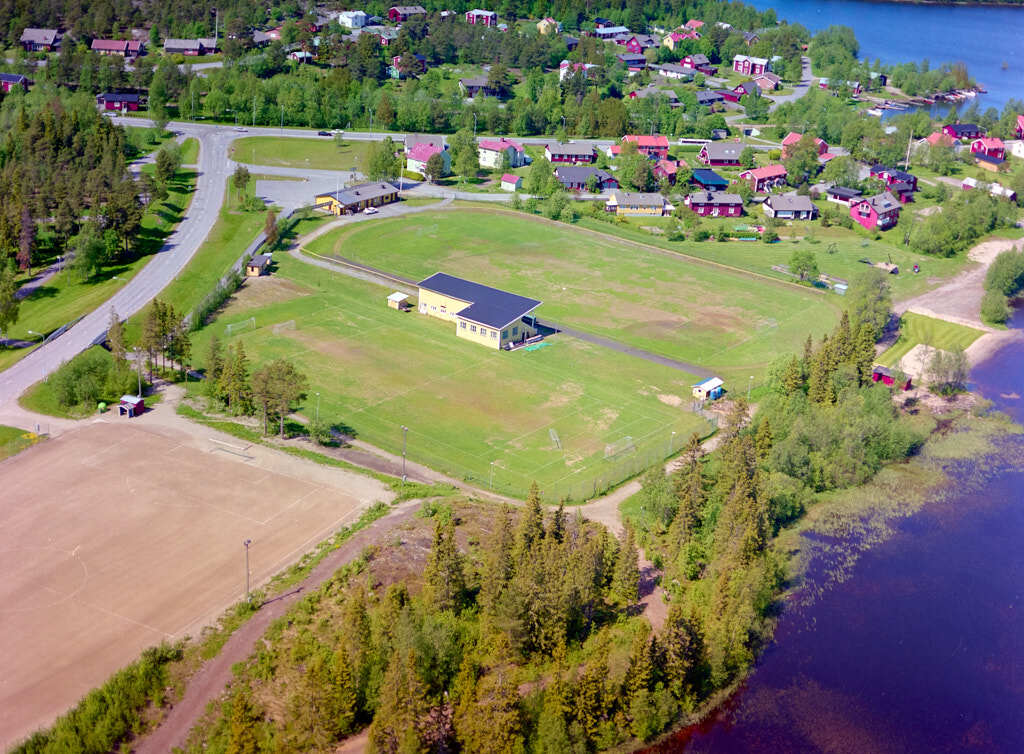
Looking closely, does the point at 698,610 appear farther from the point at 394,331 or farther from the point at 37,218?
the point at 37,218

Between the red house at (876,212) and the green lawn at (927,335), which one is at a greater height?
the red house at (876,212)

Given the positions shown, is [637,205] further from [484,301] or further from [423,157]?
[484,301]

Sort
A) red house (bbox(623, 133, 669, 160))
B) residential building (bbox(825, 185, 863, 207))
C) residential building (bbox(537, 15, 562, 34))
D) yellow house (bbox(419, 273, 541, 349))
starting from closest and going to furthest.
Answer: yellow house (bbox(419, 273, 541, 349)), residential building (bbox(825, 185, 863, 207)), red house (bbox(623, 133, 669, 160)), residential building (bbox(537, 15, 562, 34))

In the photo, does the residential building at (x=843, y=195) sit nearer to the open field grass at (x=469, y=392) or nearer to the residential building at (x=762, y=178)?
the residential building at (x=762, y=178)

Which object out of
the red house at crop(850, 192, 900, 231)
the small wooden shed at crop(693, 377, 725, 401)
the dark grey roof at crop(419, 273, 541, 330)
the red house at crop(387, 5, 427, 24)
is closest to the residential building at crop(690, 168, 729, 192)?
the red house at crop(850, 192, 900, 231)

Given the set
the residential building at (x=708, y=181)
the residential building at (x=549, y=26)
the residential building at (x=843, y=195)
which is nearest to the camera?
the residential building at (x=843, y=195)

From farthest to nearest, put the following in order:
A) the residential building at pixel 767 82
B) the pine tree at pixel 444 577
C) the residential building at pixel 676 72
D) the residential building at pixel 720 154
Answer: the residential building at pixel 676 72, the residential building at pixel 767 82, the residential building at pixel 720 154, the pine tree at pixel 444 577

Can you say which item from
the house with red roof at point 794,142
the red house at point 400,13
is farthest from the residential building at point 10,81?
the house with red roof at point 794,142

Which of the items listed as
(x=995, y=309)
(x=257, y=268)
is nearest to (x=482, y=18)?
(x=257, y=268)

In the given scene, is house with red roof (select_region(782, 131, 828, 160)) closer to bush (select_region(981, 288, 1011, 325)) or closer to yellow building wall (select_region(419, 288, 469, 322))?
bush (select_region(981, 288, 1011, 325))
